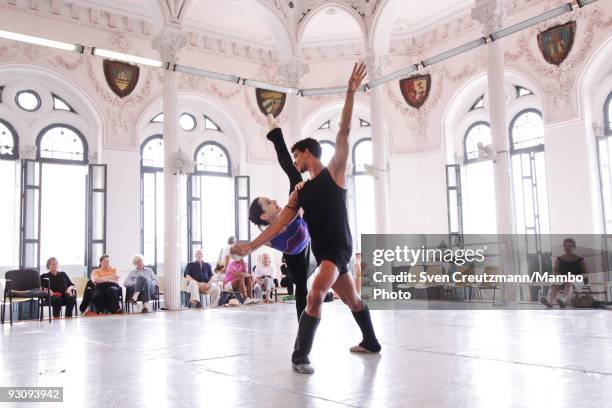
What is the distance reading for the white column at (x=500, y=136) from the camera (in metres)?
10.4

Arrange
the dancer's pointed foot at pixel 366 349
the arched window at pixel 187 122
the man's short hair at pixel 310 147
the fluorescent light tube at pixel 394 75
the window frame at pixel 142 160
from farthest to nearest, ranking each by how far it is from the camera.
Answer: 1. the arched window at pixel 187 122
2. the window frame at pixel 142 160
3. the fluorescent light tube at pixel 394 75
4. the dancer's pointed foot at pixel 366 349
5. the man's short hair at pixel 310 147

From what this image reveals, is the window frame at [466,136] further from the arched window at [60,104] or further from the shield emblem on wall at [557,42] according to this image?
the arched window at [60,104]

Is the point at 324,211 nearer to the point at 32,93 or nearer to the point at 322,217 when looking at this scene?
the point at 322,217

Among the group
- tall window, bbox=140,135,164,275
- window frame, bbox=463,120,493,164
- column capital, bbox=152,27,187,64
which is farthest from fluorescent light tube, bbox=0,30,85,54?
window frame, bbox=463,120,493,164

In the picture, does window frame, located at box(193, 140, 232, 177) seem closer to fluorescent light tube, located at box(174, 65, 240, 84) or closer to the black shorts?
fluorescent light tube, located at box(174, 65, 240, 84)

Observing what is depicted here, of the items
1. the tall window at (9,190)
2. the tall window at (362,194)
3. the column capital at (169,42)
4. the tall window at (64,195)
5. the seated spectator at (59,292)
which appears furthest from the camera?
the tall window at (362,194)

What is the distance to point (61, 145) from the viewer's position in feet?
49.0

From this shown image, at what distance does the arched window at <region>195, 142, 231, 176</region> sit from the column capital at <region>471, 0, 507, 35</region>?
29.8ft

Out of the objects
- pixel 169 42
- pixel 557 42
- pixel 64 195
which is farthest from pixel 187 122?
pixel 557 42

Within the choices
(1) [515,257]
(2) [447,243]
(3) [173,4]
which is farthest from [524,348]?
(2) [447,243]

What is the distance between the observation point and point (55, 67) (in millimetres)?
14359

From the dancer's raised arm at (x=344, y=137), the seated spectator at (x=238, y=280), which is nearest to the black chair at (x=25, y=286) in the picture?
the seated spectator at (x=238, y=280)

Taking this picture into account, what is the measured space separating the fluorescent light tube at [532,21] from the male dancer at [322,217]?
7.74m

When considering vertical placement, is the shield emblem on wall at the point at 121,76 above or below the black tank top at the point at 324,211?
above
